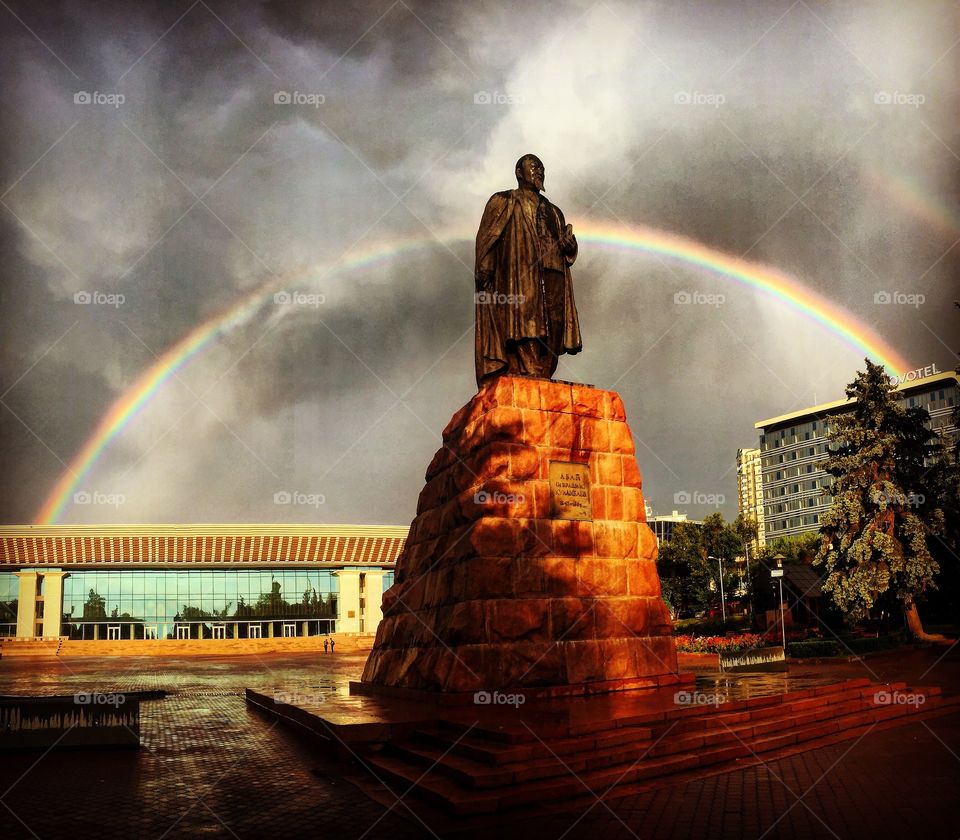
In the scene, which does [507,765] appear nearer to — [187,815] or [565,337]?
[187,815]

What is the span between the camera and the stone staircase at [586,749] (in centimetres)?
654

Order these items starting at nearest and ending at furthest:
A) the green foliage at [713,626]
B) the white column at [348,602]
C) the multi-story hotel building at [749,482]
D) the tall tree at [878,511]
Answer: the tall tree at [878,511], the green foliage at [713,626], the white column at [348,602], the multi-story hotel building at [749,482]

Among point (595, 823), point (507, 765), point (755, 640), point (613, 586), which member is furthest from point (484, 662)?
point (755, 640)

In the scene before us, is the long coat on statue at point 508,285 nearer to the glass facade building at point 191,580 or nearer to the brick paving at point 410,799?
the brick paving at point 410,799

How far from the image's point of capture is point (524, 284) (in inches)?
480

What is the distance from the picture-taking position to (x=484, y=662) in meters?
9.75

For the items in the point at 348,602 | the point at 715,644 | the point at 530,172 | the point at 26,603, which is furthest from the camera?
the point at 348,602

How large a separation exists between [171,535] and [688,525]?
123 feet

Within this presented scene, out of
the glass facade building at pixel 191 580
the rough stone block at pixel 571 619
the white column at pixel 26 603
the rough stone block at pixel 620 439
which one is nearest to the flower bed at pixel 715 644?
the rough stone block at pixel 620 439

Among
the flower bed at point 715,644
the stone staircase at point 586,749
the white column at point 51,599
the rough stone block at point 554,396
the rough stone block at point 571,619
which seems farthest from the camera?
the white column at point 51,599

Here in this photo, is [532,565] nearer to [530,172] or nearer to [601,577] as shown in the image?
[601,577]

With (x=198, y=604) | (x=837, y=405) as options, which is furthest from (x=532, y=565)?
(x=837, y=405)

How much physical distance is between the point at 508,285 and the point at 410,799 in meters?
7.47

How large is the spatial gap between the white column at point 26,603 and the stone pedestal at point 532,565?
161 feet
